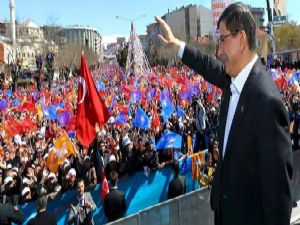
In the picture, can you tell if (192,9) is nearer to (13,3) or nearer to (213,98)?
(13,3)

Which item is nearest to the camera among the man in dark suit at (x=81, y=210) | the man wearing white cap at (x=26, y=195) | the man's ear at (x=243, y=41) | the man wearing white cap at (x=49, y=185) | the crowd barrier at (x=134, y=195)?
the man's ear at (x=243, y=41)

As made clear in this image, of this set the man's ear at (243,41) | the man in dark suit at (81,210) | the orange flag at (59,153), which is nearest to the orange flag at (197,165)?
the orange flag at (59,153)

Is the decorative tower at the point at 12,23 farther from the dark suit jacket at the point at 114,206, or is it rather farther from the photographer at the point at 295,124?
the dark suit jacket at the point at 114,206

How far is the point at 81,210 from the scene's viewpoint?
7.20 metres

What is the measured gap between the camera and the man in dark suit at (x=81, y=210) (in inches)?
282

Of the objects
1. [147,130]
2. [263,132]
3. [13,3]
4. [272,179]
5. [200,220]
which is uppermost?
[13,3]

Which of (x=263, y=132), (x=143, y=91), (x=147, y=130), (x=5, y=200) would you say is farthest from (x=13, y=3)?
(x=263, y=132)

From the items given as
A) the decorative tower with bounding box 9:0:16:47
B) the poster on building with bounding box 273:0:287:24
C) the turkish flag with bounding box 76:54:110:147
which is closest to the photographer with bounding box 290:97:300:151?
the turkish flag with bounding box 76:54:110:147

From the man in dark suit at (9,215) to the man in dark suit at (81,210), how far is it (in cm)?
75

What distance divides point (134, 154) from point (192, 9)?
119519 mm

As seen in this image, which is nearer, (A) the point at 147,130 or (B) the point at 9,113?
(A) the point at 147,130

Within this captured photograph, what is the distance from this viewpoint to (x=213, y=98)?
18500mm

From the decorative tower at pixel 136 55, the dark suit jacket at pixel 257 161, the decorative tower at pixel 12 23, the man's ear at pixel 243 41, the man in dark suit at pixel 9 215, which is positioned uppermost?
the decorative tower at pixel 12 23

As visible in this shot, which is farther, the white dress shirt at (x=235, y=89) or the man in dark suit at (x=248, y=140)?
the white dress shirt at (x=235, y=89)
